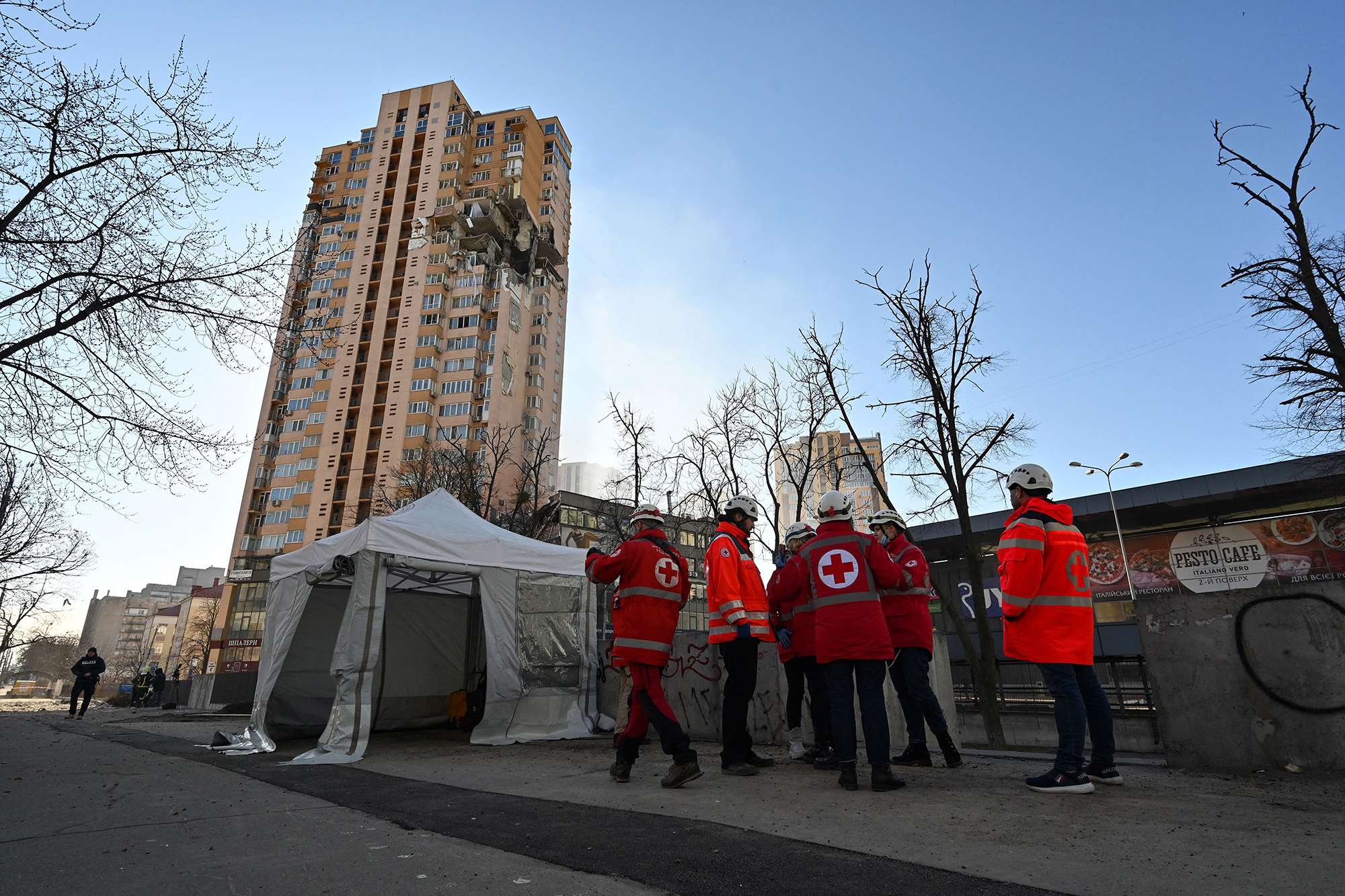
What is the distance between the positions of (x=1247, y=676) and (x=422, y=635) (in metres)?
11.2

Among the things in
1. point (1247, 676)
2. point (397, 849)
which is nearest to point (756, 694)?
point (1247, 676)

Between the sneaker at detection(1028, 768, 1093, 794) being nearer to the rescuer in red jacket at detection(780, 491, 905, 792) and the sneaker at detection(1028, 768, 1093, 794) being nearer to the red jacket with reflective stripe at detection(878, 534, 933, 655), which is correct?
the rescuer in red jacket at detection(780, 491, 905, 792)

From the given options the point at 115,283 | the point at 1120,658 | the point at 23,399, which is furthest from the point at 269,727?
the point at 1120,658

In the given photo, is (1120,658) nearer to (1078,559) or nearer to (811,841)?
(1078,559)

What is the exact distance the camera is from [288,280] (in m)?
8.61

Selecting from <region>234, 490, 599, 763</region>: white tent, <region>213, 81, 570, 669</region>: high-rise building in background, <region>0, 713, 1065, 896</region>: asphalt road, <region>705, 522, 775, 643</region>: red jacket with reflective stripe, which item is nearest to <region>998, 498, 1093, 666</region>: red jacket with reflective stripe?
<region>705, 522, 775, 643</region>: red jacket with reflective stripe

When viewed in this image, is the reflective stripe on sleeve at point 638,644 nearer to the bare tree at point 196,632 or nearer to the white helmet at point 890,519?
the white helmet at point 890,519

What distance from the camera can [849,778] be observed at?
4.21 metres

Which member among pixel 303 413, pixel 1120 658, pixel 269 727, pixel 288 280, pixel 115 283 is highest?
pixel 303 413

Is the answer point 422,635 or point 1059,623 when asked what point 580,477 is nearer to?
point 422,635

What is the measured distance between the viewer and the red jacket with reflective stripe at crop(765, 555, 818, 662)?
18.0 ft

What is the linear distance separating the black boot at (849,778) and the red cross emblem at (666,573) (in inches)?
68.4

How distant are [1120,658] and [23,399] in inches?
667

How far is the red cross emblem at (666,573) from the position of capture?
502 centimetres
